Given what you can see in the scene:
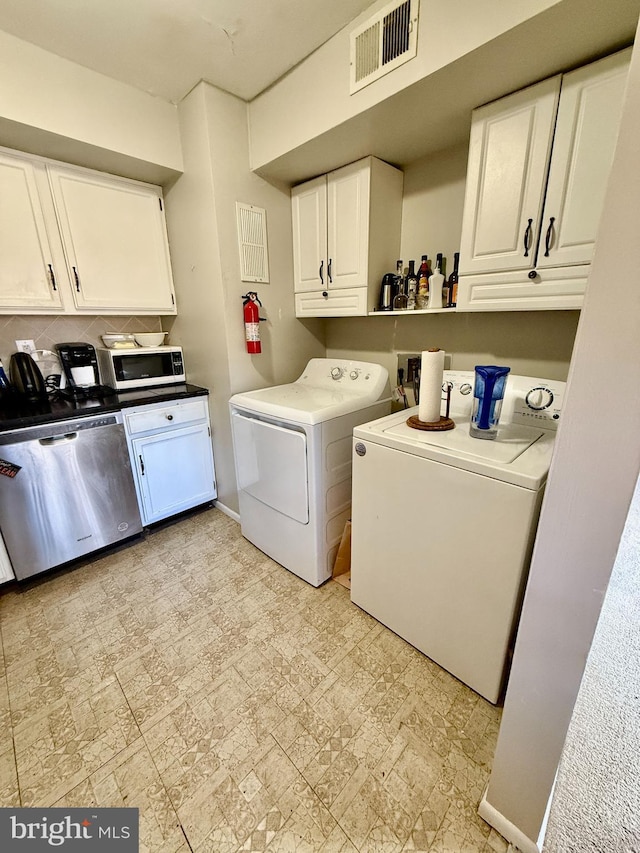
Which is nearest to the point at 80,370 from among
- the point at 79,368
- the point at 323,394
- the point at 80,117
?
the point at 79,368

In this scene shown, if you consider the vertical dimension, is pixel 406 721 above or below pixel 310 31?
below

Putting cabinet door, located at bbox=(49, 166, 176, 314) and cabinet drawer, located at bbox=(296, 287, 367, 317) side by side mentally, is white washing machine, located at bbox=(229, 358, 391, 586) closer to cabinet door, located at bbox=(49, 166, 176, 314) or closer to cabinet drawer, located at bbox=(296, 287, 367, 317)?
cabinet drawer, located at bbox=(296, 287, 367, 317)

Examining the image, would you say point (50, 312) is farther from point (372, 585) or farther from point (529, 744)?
point (529, 744)

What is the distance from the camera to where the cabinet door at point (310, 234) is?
6.86 feet

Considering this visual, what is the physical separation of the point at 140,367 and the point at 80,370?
1.12ft

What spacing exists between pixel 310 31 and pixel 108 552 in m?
2.90

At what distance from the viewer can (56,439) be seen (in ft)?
5.82

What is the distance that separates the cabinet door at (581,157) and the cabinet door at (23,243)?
252cm

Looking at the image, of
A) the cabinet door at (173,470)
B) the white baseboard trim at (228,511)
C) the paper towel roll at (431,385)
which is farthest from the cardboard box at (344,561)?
the cabinet door at (173,470)

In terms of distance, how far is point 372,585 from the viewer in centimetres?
157

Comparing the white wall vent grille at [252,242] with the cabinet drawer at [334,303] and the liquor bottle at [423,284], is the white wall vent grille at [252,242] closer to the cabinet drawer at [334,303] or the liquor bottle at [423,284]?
the cabinet drawer at [334,303]

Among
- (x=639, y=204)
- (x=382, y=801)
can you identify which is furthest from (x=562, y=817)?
(x=639, y=204)

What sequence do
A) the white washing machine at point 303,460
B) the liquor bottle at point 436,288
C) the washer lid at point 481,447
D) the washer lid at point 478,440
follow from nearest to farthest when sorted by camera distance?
the washer lid at point 481,447
the washer lid at point 478,440
the white washing machine at point 303,460
the liquor bottle at point 436,288

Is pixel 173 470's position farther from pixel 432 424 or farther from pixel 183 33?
pixel 183 33
